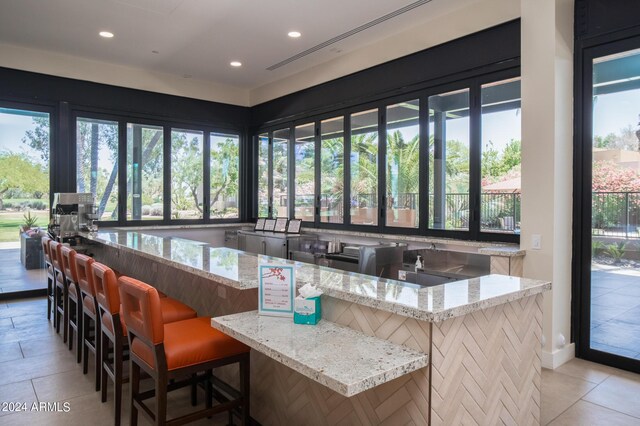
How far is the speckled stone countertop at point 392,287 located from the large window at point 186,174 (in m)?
4.31

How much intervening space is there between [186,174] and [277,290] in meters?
5.64

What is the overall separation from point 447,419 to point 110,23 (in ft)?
17.2

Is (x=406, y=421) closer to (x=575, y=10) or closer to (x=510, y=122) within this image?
(x=510, y=122)

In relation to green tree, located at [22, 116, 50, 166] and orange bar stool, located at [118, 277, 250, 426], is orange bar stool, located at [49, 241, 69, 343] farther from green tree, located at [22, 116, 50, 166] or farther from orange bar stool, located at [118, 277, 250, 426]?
green tree, located at [22, 116, 50, 166]

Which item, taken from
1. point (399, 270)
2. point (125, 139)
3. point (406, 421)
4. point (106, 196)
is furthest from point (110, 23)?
point (406, 421)

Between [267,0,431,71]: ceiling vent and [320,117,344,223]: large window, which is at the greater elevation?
[267,0,431,71]: ceiling vent

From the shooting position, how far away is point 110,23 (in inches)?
192

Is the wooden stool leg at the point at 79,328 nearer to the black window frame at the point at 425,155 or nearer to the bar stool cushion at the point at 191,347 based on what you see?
the bar stool cushion at the point at 191,347

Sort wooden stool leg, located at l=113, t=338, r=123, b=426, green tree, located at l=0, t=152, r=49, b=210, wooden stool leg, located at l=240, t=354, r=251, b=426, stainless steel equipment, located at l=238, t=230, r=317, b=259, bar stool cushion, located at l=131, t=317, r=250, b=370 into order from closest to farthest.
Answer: bar stool cushion, located at l=131, t=317, r=250, b=370 → wooden stool leg, located at l=240, t=354, r=251, b=426 → wooden stool leg, located at l=113, t=338, r=123, b=426 → green tree, located at l=0, t=152, r=49, b=210 → stainless steel equipment, located at l=238, t=230, r=317, b=259

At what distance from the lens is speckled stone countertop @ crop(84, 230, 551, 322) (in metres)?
1.69

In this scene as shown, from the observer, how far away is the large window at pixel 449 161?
4598mm

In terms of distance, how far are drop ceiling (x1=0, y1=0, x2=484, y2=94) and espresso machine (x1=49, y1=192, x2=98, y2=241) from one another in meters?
2.01

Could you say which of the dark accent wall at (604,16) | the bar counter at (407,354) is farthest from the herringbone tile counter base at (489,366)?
the dark accent wall at (604,16)

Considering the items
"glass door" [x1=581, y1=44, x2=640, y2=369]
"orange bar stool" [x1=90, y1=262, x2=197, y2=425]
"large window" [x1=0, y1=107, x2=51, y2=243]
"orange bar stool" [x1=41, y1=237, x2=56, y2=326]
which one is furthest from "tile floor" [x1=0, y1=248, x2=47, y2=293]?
"glass door" [x1=581, y1=44, x2=640, y2=369]
